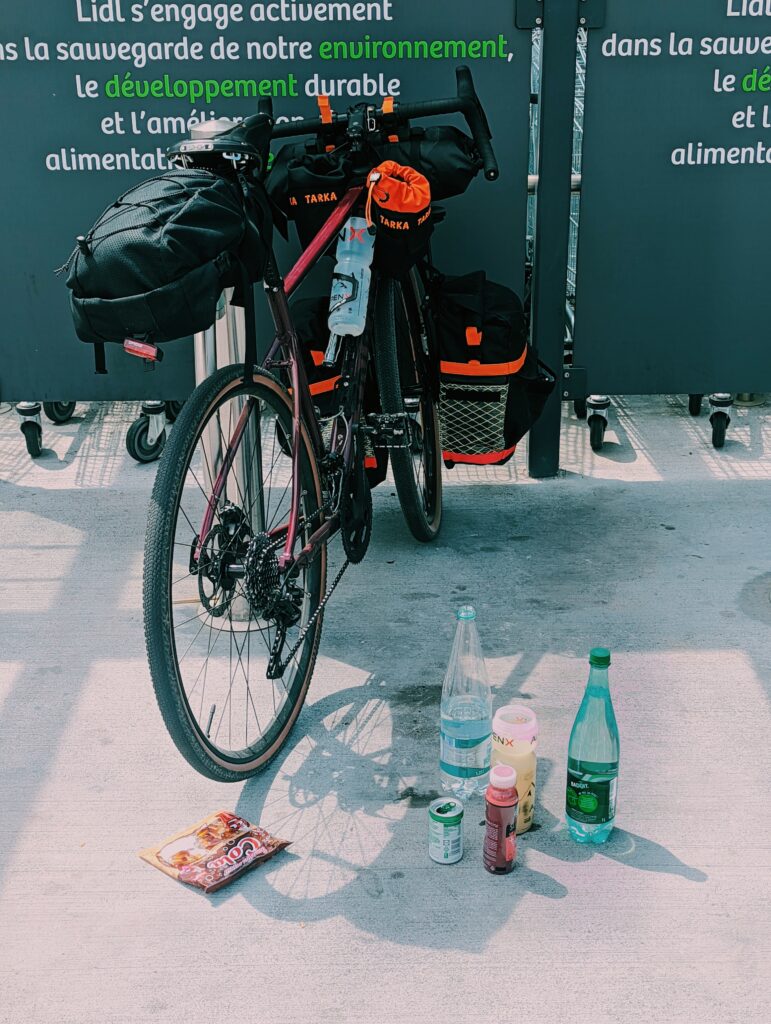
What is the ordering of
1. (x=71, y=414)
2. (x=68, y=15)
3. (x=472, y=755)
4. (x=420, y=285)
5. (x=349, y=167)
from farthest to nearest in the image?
(x=71, y=414), (x=68, y=15), (x=420, y=285), (x=349, y=167), (x=472, y=755)

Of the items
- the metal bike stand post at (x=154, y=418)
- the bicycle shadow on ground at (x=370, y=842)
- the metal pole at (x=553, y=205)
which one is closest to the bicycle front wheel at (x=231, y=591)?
the bicycle shadow on ground at (x=370, y=842)

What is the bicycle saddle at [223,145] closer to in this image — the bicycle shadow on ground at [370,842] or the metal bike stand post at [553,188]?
the bicycle shadow on ground at [370,842]

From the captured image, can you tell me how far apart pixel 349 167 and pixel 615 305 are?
5.13 ft

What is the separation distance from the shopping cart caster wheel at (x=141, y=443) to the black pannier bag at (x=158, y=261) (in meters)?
2.32

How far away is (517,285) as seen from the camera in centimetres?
441

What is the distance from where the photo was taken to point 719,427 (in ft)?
15.9

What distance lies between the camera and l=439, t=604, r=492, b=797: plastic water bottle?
2.70 metres

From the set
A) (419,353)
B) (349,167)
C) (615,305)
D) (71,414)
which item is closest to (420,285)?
(419,353)

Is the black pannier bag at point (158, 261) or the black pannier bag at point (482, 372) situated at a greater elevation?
the black pannier bag at point (158, 261)

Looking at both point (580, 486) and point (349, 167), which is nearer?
point (349, 167)

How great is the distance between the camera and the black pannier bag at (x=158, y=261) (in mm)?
2361

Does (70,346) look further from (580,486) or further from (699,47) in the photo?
(699,47)

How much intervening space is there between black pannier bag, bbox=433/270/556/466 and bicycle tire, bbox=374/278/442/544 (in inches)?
2.4

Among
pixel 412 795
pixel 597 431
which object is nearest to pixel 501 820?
pixel 412 795
